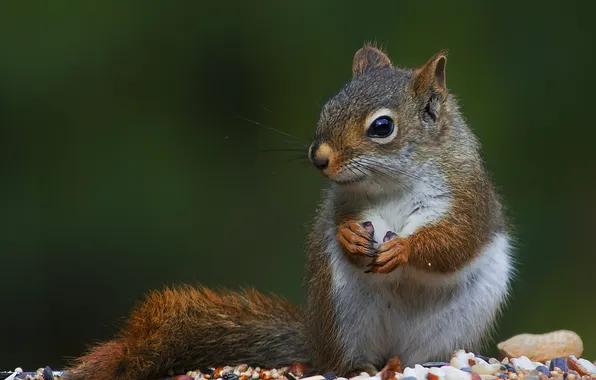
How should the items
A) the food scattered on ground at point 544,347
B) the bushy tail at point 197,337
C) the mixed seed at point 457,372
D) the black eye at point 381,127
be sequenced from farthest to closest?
the food scattered on ground at point 544,347
the bushy tail at point 197,337
the black eye at point 381,127
the mixed seed at point 457,372

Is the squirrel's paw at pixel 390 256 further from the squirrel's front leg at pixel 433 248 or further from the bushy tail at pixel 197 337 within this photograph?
the bushy tail at pixel 197 337

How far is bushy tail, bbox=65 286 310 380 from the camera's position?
8.66 ft

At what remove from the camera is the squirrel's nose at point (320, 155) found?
2.44m

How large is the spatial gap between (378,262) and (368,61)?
70 centimetres

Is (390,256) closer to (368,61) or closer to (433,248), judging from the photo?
(433,248)

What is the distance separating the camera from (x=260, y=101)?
431 centimetres

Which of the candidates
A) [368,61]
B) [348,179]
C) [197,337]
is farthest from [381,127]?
[197,337]

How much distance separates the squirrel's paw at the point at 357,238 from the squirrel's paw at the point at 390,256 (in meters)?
0.02

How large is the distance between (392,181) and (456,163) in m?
0.19

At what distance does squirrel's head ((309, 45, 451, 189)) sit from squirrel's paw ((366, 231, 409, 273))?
171 millimetres

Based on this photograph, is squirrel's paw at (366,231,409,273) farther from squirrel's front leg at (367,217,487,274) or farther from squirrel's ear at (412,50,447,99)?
squirrel's ear at (412,50,447,99)

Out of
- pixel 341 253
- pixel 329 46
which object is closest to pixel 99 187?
pixel 329 46

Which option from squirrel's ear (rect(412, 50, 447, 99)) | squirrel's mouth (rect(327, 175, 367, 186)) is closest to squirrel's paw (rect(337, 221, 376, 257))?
squirrel's mouth (rect(327, 175, 367, 186))

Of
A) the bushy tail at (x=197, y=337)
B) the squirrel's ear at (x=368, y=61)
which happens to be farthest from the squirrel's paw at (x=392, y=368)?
the squirrel's ear at (x=368, y=61)
